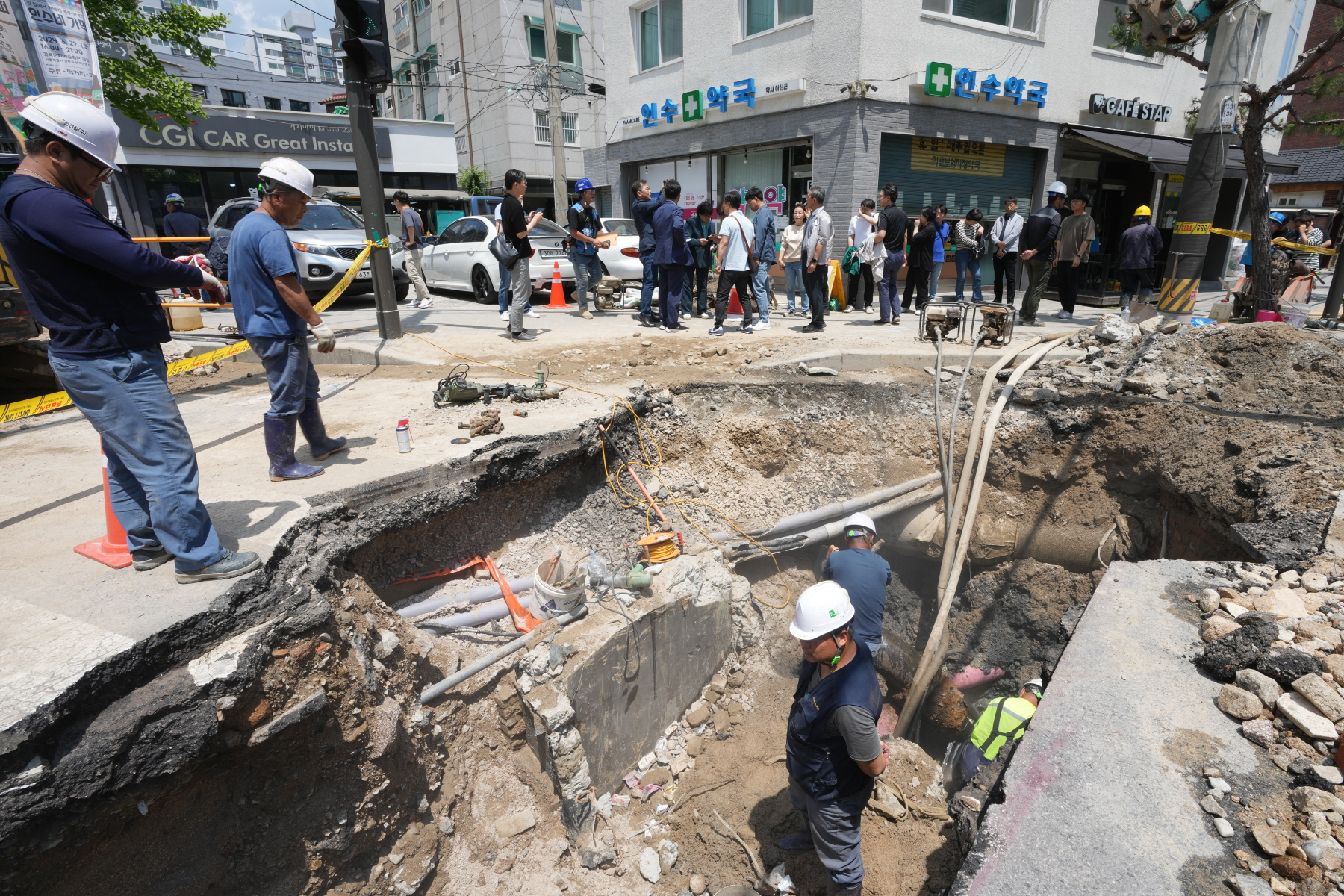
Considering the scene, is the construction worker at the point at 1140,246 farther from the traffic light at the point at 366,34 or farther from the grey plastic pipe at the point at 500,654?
the traffic light at the point at 366,34

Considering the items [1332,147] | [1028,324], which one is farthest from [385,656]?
[1332,147]

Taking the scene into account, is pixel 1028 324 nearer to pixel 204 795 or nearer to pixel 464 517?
pixel 464 517

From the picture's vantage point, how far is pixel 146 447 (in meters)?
2.73

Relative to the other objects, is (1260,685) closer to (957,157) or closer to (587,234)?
(587,234)

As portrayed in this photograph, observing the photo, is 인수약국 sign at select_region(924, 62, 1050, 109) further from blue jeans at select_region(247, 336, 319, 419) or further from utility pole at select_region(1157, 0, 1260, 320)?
blue jeans at select_region(247, 336, 319, 419)

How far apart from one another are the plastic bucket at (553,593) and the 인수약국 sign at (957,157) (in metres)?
11.7

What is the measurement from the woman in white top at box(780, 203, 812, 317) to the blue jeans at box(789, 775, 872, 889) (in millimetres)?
7296

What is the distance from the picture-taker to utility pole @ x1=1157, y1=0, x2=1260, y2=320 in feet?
22.2

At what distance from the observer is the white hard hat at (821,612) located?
2871mm

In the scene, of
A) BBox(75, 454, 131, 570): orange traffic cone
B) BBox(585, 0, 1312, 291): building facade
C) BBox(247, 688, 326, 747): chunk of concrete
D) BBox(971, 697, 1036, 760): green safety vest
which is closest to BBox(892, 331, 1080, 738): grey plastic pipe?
BBox(971, 697, 1036, 760): green safety vest

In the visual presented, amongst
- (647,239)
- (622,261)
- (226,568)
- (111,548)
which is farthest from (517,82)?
(226,568)

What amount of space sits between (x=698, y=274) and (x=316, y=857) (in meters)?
8.84

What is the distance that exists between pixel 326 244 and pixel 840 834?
422 inches

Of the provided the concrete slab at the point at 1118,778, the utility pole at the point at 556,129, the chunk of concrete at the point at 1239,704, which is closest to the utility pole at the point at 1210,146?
the concrete slab at the point at 1118,778
